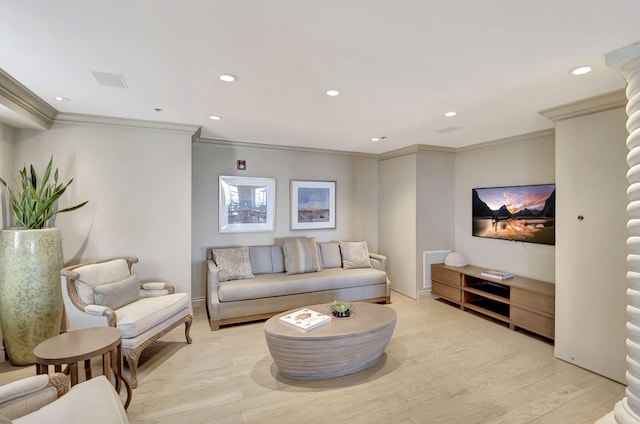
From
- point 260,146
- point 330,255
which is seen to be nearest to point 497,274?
point 330,255

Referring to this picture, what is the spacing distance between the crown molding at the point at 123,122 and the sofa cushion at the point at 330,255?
8.30ft

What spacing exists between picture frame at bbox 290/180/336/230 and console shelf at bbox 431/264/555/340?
74.7 inches

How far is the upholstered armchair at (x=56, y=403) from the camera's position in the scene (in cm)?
140

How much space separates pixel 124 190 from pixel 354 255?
3248mm

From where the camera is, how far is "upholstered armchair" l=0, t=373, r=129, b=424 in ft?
4.60

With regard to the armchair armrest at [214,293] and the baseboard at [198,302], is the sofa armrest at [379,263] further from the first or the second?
the baseboard at [198,302]

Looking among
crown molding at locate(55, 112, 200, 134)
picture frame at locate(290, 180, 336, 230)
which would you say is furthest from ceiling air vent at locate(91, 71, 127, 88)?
picture frame at locate(290, 180, 336, 230)

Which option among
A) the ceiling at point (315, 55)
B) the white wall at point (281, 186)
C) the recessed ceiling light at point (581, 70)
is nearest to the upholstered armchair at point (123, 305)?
the white wall at point (281, 186)

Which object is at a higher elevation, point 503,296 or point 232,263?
point 232,263

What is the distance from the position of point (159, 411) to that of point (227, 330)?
4.80 feet

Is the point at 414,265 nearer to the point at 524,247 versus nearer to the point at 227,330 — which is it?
the point at 524,247

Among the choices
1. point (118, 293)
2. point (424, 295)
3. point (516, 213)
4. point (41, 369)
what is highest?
point (516, 213)

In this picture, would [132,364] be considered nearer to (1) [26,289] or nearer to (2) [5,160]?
(1) [26,289]

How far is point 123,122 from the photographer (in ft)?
11.3
